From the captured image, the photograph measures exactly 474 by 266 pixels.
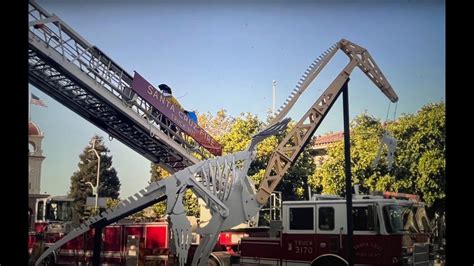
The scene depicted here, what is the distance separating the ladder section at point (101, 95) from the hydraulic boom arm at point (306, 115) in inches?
39.3

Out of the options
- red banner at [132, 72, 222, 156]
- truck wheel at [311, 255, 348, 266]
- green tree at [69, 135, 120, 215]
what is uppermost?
red banner at [132, 72, 222, 156]

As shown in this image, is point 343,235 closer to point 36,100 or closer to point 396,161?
point 396,161

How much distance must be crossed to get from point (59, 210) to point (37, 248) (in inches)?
24.8

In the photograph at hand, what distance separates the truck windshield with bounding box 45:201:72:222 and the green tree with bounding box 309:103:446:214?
343 cm

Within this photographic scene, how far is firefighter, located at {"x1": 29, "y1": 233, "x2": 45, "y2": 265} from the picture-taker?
5738mm

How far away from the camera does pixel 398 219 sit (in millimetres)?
5441

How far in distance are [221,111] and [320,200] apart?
1666 millimetres

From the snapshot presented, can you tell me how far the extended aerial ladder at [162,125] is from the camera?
5.46 metres

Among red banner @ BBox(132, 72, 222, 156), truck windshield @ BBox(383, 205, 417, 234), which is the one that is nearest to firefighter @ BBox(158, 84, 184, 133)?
red banner @ BBox(132, 72, 222, 156)

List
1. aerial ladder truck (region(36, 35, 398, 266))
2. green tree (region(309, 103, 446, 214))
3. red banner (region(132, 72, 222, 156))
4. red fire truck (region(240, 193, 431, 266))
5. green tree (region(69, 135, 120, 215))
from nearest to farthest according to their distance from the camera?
red fire truck (region(240, 193, 431, 266)) → aerial ladder truck (region(36, 35, 398, 266)) → green tree (region(69, 135, 120, 215)) → red banner (region(132, 72, 222, 156)) → green tree (region(309, 103, 446, 214))

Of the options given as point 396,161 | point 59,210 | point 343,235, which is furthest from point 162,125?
point 396,161

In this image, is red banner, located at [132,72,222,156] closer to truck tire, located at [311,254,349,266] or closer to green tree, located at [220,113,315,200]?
green tree, located at [220,113,315,200]
